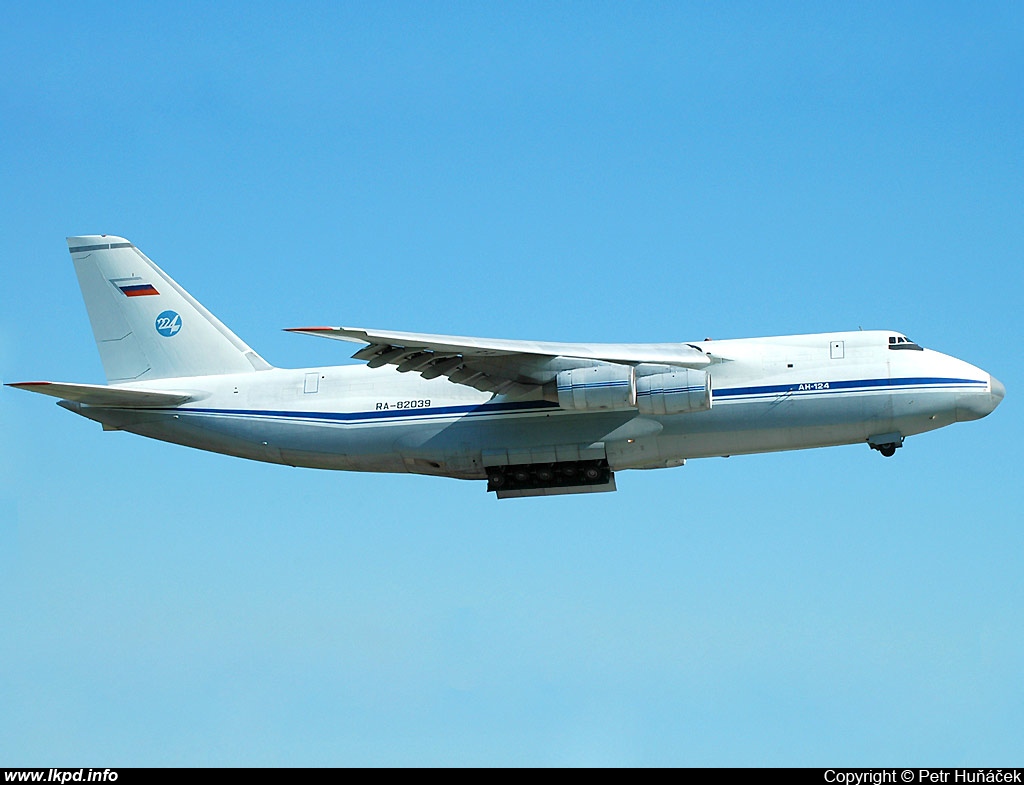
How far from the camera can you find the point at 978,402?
20328 mm

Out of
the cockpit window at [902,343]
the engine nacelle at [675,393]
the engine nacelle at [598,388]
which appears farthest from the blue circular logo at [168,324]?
the cockpit window at [902,343]

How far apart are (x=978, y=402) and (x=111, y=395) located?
469 inches

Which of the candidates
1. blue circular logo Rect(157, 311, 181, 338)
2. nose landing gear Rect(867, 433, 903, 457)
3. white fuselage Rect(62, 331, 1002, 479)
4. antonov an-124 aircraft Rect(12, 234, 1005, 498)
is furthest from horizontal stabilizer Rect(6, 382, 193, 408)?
nose landing gear Rect(867, 433, 903, 457)

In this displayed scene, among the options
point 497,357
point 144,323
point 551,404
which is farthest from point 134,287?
point 551,404

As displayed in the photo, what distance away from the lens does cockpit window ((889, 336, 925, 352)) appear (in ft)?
67.6

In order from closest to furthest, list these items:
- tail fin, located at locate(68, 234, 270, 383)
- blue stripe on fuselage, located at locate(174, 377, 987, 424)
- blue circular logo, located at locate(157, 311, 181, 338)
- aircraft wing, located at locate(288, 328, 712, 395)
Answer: aircraft wing, located at locate(288, 328, 712, 395) < blue stripe on fuselage, located at locate(174, 377, 987, 424) < tail fin, located at locate(68, 234, 270, 383) < blue circular logo, located at locate(157, 311, 181, 338)

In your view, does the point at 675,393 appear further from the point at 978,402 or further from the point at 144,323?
the point at 144,323

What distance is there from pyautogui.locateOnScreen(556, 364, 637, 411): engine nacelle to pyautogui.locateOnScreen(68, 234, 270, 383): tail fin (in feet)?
16.6

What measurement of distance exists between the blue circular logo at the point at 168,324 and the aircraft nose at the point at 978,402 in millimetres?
11236

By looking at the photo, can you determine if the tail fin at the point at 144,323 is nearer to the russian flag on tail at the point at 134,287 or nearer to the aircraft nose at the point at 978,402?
the russian flag on tail at the point at 134,287

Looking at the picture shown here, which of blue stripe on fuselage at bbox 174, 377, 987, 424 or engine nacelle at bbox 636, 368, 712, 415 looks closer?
engine nacelle at bbox 636, 368, 712, 415

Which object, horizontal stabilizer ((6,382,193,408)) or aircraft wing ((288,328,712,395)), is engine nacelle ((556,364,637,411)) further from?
horizontal stabilizer ((6,382,193,408))

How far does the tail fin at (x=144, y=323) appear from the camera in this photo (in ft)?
73.9
